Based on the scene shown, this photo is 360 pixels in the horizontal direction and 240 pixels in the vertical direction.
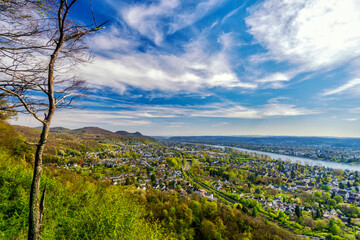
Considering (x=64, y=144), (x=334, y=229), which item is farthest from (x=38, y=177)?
(x=64, y=144)

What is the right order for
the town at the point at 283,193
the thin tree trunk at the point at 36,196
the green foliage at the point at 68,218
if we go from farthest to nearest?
the town at the point at 283,193 < the green foliage at the point at 68,218 < the thin tree trunk at the point at 36,196

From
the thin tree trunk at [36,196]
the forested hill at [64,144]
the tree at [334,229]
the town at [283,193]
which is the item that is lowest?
the town at [283,193]

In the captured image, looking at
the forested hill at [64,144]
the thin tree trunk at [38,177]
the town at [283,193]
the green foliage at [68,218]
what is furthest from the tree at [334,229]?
the forested hill at [64,144]

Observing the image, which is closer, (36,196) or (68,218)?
(36,196)

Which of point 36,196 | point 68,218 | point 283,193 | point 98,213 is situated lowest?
point 283,193

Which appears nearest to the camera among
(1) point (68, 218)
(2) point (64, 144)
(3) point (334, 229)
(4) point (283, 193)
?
(1) point (68, 218)

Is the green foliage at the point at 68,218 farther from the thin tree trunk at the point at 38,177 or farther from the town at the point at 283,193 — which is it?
the town at the point at 283,193

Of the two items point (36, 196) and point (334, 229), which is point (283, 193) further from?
point (36, 196)

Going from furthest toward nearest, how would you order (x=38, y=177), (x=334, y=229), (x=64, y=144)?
(x=64, y=144) < (x=334, y=229) < (x=38, y=177)

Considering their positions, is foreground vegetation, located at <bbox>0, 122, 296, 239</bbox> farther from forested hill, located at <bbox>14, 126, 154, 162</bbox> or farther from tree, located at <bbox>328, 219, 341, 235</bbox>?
tree, located at <bbox>328, 219, 341, 235</bbox>

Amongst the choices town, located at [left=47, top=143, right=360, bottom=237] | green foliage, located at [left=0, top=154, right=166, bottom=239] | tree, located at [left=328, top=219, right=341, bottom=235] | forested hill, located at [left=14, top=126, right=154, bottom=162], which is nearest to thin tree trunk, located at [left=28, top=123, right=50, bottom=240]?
forested hill, located at [left=14, top=126, right=154, bottom=162]

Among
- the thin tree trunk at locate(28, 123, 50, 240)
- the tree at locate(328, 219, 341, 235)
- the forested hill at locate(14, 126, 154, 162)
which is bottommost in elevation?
the tree at locate(328, 219, 341, 235)
